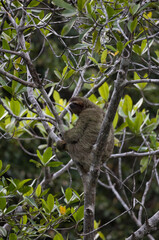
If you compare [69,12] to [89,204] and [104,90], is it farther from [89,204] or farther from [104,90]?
[104,90]

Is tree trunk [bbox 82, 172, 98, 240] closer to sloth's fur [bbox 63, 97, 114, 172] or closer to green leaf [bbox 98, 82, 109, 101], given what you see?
sloth's fur [bbox 63, 97, 114, 172]

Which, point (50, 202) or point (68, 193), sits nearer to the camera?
point (50, 202)

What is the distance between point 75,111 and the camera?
13.7 feet

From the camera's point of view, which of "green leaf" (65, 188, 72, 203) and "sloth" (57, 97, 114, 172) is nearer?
"green leaf" (65, 188, 72, 203)

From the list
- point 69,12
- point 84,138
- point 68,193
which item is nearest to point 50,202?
point 68,193

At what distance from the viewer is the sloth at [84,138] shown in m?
3.72

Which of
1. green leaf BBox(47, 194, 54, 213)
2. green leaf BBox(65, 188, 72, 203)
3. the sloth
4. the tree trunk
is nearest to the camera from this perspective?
the tree trunk

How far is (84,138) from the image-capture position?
12.7 feet

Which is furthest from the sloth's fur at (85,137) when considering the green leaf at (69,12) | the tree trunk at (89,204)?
the green leaf at (69,12)

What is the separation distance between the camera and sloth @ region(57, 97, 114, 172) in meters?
3.72

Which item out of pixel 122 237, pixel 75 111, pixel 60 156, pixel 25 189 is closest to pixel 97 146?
pixel 25 189

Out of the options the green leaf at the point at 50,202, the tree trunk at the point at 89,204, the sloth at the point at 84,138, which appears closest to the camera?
the tree trunk at the point at 89,204

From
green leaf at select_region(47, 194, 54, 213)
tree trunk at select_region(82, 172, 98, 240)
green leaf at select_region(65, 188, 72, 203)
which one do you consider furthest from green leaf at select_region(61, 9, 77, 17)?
green leaf at select_region(65, 188, 72, 203)

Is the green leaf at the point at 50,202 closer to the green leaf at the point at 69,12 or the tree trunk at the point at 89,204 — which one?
the tree trunk at the point at 89,204
